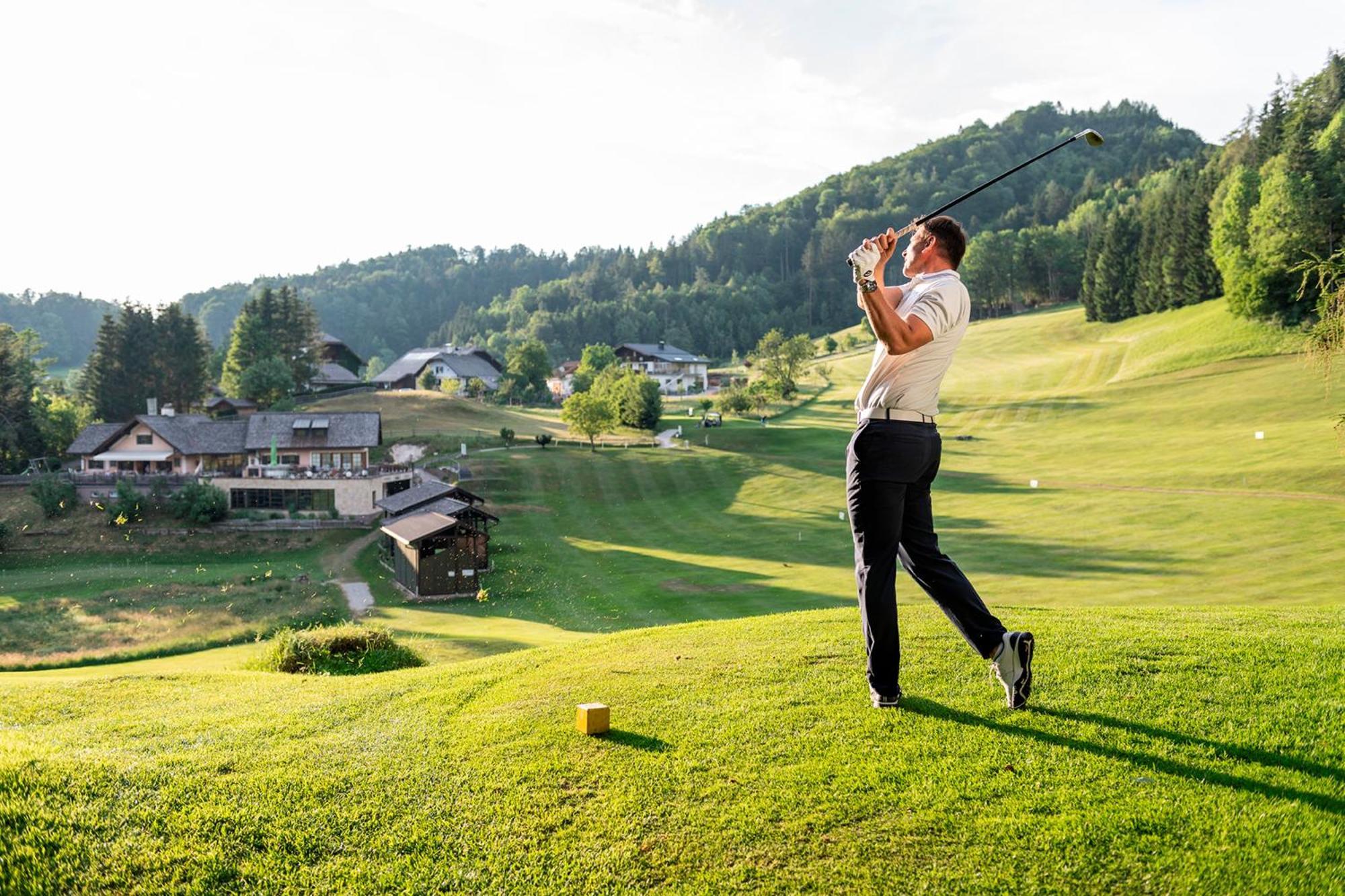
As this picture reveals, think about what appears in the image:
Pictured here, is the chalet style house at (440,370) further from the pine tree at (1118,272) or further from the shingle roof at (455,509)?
the pine tree at (1118,272)

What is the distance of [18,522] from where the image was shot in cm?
5594

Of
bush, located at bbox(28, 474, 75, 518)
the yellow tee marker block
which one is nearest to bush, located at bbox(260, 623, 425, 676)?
the yellow tee marker block

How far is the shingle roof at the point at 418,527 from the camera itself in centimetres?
3872

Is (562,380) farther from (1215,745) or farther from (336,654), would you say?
(1215,745)

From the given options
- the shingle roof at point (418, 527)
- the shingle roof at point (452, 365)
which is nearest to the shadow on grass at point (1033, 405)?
the shingle roof at point (418, 527)

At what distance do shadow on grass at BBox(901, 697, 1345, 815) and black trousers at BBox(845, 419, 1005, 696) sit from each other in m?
0.47

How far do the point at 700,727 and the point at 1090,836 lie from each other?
9.45 ft

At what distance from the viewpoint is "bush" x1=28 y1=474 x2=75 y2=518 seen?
5688 cm

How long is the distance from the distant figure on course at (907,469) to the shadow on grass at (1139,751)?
0.33m

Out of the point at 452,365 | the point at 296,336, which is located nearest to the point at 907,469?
the point at 296,336

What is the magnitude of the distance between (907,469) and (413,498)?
147 ft

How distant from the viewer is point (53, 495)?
188 feet

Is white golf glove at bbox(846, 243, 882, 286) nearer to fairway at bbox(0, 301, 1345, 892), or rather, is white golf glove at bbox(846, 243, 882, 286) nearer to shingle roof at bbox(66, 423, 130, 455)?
fairway at bbox(0, 301, 1345, 892)

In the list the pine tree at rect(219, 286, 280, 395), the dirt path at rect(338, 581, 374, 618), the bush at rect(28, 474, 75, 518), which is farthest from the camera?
the pine tree at rect(219, 286, 280, 395)
